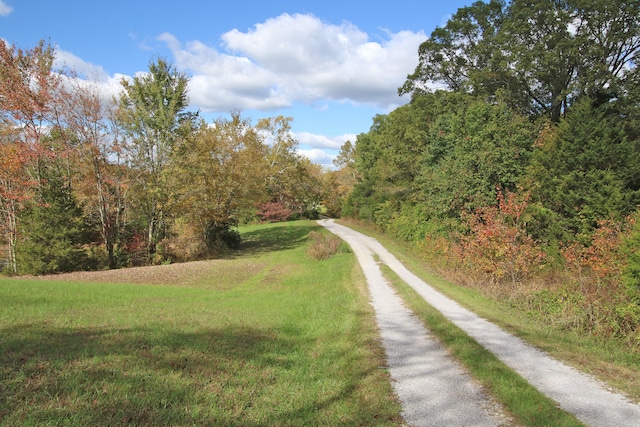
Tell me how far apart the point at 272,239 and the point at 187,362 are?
103 feet

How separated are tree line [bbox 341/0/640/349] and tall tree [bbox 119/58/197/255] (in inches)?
668

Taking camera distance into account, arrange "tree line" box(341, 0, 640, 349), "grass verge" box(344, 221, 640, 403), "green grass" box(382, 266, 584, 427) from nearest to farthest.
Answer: "green grass" box(382, 266, 584, 427) < "grass verge" box(344, 221, 640, 403) < "tree line" box(341, 0, 640, 349)

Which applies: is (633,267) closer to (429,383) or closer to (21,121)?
(429,383)

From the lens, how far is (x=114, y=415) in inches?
155

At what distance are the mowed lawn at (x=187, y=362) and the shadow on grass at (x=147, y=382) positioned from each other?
0.01 m

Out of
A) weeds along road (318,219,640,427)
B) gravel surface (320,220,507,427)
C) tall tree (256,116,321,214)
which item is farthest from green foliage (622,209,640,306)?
tall tree (256,116,321,214)

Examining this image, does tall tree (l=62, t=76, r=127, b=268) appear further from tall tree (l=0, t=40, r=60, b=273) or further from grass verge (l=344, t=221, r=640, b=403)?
grass verge (l=344, t=221, r=640, b=403)

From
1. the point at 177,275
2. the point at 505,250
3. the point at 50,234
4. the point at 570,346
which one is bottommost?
the point at 177,275

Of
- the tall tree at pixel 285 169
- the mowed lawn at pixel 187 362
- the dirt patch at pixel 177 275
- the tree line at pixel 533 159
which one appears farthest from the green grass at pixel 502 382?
the tall tree at pixel 285 169

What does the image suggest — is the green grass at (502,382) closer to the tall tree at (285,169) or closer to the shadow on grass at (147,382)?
the shadow on grass at (147,382)

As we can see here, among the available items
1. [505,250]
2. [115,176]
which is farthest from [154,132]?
[505,250]

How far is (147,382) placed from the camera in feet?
15.8

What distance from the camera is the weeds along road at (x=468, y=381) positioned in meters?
4.59

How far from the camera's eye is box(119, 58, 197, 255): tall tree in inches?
966
